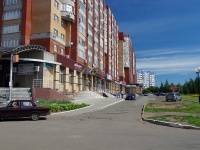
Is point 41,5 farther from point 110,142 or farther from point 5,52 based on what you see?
point 110,142

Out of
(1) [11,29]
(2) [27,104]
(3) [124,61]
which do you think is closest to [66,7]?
(1) [11,29]

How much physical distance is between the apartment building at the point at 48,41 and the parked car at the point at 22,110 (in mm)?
16047

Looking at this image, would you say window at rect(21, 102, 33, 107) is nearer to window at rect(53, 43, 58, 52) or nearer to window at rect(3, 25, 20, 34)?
window at rect(53, 43, 58, 52)

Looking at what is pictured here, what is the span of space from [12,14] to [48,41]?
7764 millimetres

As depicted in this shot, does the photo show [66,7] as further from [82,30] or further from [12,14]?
[12,14]

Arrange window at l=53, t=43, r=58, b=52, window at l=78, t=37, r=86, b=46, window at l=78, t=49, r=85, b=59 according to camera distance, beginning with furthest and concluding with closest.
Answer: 1. window at l=78, t=37, r=86, b=46
2. window at l=78, t=49, r=85, b=59
3. window at l=53, t=43, r=58, b=52

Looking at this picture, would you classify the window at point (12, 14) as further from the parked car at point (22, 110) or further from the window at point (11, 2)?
the parked car at point (22, 110)

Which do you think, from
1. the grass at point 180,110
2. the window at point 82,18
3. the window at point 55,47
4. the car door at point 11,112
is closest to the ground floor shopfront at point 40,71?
the window at point 55,47

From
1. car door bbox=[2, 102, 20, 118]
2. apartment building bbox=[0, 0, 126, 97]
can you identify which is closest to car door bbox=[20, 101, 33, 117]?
car door bbox=[2, 102, 20, 118]

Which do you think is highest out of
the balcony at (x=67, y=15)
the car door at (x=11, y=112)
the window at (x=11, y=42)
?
the balcony at (x=67, y=15)

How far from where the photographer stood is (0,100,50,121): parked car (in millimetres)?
15953

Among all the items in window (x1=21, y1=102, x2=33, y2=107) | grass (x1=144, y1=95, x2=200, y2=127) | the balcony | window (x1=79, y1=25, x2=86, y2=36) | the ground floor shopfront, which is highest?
the balcony

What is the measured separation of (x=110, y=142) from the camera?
8602 mm

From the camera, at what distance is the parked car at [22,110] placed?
628 inches
